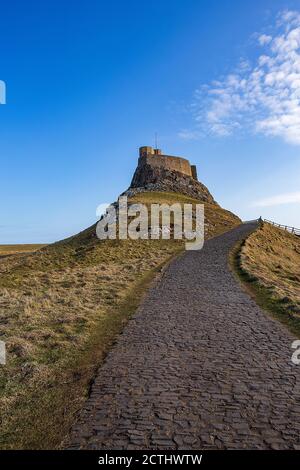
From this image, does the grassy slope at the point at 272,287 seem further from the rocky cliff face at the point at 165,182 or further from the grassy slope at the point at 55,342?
the rocky cliff face at the point at 165,182

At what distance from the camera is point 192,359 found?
9508 millimetres

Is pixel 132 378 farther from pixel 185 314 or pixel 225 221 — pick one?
pixel 225 221

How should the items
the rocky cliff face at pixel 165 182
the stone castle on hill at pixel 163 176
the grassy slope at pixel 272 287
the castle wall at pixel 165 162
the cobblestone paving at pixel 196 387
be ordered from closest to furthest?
the cobblestone paving at pixel 196 387 < the grassy slope at pixel 272 287 < the rocky cliff face at pixel 165 182 < the stone castle on hill at pixel 163 176 < the castle wall at pixel 165 162

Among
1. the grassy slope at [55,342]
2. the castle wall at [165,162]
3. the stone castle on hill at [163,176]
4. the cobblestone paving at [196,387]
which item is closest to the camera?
the cobblestone paving at [196,387]

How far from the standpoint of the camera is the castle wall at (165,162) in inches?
3497

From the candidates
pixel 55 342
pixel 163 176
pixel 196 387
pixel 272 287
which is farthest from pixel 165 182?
pixel 196 387

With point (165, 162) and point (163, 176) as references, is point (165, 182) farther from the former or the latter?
point (165, 162)

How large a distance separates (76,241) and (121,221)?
7.38 meters

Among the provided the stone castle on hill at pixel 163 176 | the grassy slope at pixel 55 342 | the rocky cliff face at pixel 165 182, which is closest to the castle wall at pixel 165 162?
the stone castle on hill at pixel 163 176

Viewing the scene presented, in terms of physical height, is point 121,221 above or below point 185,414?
above

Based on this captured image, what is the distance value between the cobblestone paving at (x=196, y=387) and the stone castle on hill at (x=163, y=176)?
70489 mm
